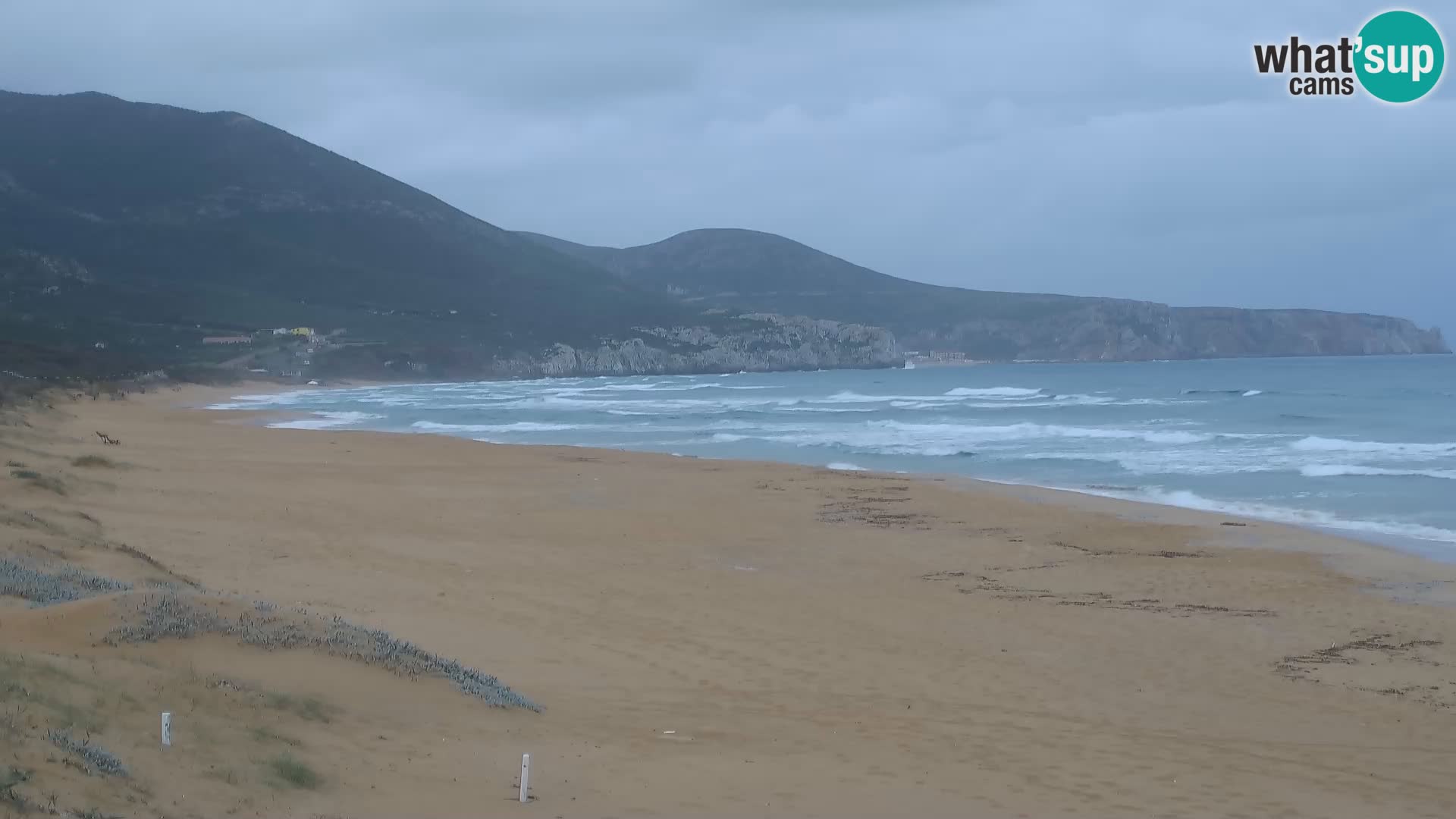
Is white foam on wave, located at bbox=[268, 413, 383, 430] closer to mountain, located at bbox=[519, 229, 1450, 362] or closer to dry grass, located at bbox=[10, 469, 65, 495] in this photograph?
dry grass, located at bbox=[10, 469, 65, 495]

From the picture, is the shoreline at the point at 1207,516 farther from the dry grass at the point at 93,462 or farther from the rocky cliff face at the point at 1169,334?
the rocky cliff face at the point at 1169,334

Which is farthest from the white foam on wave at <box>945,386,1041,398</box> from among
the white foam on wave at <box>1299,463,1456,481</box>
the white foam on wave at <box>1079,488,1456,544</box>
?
the white foam on wave at <box>1079,488,1456,544</box>

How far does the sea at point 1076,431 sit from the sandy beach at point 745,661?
11.2 feet

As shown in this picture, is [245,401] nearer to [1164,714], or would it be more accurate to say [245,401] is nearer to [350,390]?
[350,390]

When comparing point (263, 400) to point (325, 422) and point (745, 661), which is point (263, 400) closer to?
point (325, 422)

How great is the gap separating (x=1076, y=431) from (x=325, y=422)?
25.0 m

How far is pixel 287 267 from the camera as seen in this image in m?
127

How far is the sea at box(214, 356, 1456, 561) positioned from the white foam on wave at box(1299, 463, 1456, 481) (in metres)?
0.06

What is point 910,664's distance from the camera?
8938mm

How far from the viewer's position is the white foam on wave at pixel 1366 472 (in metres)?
22.1

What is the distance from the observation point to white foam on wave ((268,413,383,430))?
35406 millimetres

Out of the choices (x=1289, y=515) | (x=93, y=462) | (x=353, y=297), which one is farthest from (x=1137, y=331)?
(x=93, y=462)

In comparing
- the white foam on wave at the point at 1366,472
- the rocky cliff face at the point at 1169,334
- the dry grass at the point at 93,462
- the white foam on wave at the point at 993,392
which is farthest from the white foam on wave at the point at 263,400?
the rocky cliff face at the point at 1169,334

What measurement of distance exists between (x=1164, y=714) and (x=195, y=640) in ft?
20.4
